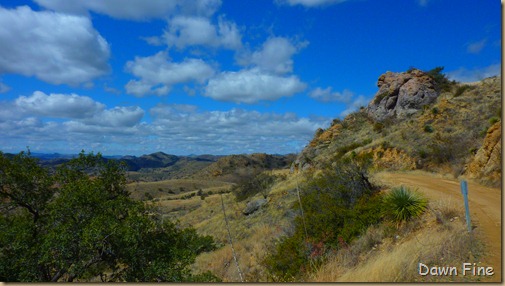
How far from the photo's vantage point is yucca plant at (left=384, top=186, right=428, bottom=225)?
11055mm

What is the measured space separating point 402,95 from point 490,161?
24.5 metres

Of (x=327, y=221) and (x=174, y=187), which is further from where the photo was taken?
(x=174, y=187)

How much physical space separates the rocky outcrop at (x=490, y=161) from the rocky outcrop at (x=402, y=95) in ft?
63.7

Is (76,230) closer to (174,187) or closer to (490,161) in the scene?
(490,161)

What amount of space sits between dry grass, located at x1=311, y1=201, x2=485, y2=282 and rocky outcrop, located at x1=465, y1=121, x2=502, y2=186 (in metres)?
7.09

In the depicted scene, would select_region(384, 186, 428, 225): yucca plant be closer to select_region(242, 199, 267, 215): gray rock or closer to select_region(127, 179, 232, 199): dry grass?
select_region(242, 199, 267, 215): gray rock

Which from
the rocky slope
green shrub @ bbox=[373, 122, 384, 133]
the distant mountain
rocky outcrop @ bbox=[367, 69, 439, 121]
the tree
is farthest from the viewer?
the distant mountain

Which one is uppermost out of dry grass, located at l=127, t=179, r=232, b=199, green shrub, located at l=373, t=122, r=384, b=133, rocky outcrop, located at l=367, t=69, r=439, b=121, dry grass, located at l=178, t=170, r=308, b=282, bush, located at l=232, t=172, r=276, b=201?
rocky outcrop, located at l=367, t=69, r=439, b=121

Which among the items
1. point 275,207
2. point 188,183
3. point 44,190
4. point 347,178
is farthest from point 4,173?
point 188,183

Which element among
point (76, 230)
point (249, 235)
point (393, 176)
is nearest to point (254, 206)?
point (249, 235)

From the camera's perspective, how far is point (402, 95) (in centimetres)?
4006

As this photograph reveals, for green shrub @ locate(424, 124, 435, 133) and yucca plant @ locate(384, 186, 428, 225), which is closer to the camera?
yucca plant @ locate(384, 186, 428, 225)

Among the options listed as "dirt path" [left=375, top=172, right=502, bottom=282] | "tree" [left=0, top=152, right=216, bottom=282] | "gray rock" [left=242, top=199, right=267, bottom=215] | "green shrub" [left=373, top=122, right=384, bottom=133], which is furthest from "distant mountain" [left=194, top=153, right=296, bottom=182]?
"tree" [left=0, top=152, right=216, bottom=282]

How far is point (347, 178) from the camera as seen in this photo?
1471 centimetres
